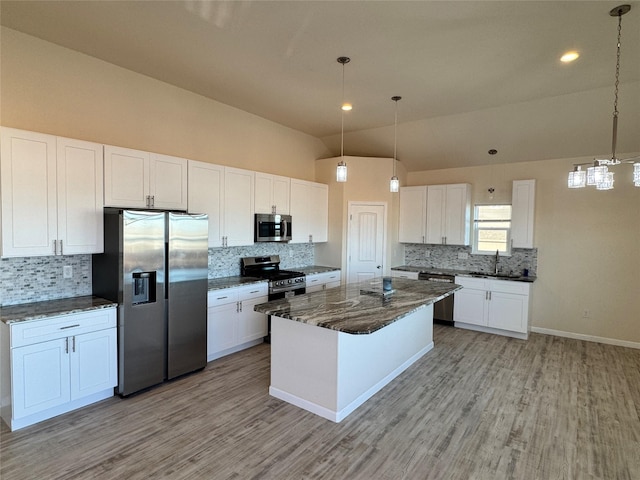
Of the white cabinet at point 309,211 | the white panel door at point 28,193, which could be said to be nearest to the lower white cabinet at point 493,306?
the white cabinet at point 309,211

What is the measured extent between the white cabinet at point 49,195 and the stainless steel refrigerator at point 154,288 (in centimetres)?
19

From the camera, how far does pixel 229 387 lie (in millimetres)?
3564

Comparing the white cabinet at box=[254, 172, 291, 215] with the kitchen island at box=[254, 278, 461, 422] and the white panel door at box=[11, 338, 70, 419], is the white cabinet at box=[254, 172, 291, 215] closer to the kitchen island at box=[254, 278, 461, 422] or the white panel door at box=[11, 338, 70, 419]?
the kitchen island at box=[254, 278, 461, 422]

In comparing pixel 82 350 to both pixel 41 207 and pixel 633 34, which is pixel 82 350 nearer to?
pixel 41 207

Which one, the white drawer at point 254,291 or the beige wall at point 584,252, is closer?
the white drawer at point 254,291

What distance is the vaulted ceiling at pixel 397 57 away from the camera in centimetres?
261

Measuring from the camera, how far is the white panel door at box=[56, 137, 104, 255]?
307cm

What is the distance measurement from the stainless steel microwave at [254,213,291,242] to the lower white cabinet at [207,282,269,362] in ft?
2.28

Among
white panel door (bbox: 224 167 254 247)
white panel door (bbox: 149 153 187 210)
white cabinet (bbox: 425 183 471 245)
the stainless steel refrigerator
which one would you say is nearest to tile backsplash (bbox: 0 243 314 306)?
the stainless steel refrigerator

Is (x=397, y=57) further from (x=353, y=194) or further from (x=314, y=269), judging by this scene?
(x=314, y=269)

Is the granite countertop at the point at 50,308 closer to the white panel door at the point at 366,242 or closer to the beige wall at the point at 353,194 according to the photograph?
the beige wall at the point at 353,194

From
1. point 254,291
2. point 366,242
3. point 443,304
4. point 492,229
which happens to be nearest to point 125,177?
point 254,291

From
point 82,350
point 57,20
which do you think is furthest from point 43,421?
point 57,20

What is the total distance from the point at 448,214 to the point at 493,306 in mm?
1687
